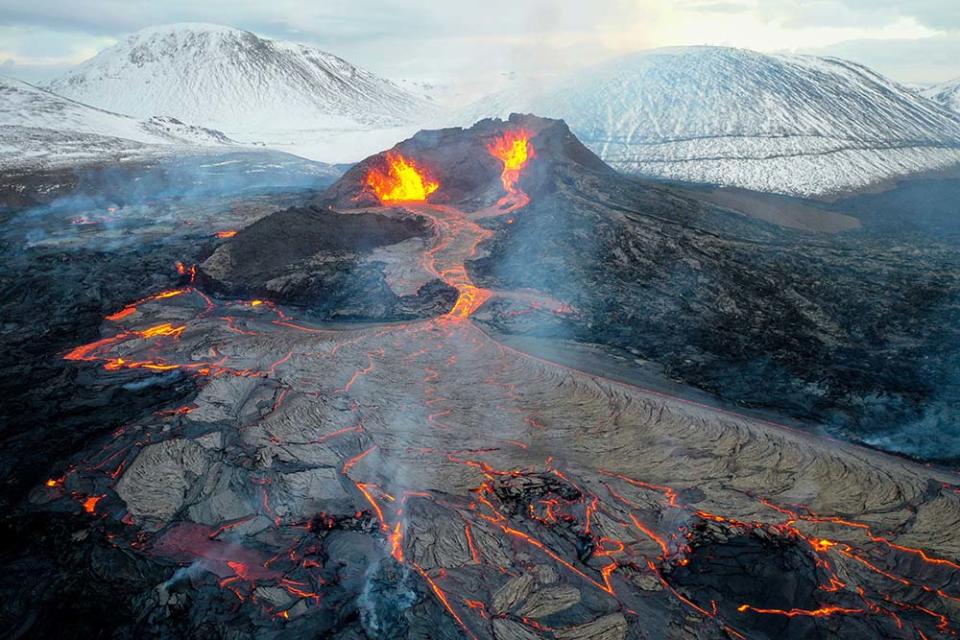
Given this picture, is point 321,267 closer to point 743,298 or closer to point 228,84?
point 743,298

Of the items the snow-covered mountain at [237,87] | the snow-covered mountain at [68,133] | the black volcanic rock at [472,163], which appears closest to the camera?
the black volcanic rock at [472,163]

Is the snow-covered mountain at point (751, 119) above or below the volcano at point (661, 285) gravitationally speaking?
above

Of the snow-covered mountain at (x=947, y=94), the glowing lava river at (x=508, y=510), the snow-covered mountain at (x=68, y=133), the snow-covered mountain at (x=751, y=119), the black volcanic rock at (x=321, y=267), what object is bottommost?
the glowing lava river at (x=508, y=510)

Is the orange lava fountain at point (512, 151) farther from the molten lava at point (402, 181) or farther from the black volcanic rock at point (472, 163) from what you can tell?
the molten lava at point (402, 181)

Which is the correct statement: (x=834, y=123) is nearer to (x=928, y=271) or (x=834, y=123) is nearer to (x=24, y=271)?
(x=928, y=271)

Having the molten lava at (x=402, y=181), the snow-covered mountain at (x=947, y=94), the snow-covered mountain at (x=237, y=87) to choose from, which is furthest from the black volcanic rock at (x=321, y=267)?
the snow-covered mountain at (x=947, y=94)

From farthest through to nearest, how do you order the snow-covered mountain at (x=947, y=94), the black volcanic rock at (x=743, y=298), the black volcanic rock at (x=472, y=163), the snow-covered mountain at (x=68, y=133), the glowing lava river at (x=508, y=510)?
the snow-covered mountain at (x=947, y=94)
the snow-covered mountain at (x=68, y=133)
the black volcanic rock at (x=472, y=163)
the black volcanic rock at (x=743, y=298)
the glowing lava river at (x=508, y=510)

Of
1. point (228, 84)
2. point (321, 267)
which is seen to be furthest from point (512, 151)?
point (228, 84)

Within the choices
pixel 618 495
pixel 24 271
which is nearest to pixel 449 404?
pixel 618 495

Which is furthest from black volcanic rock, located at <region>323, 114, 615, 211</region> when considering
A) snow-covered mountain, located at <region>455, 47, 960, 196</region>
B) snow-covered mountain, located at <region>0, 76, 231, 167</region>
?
snow-covered mountain, located at <region>0, 76, 231, 167</region>
